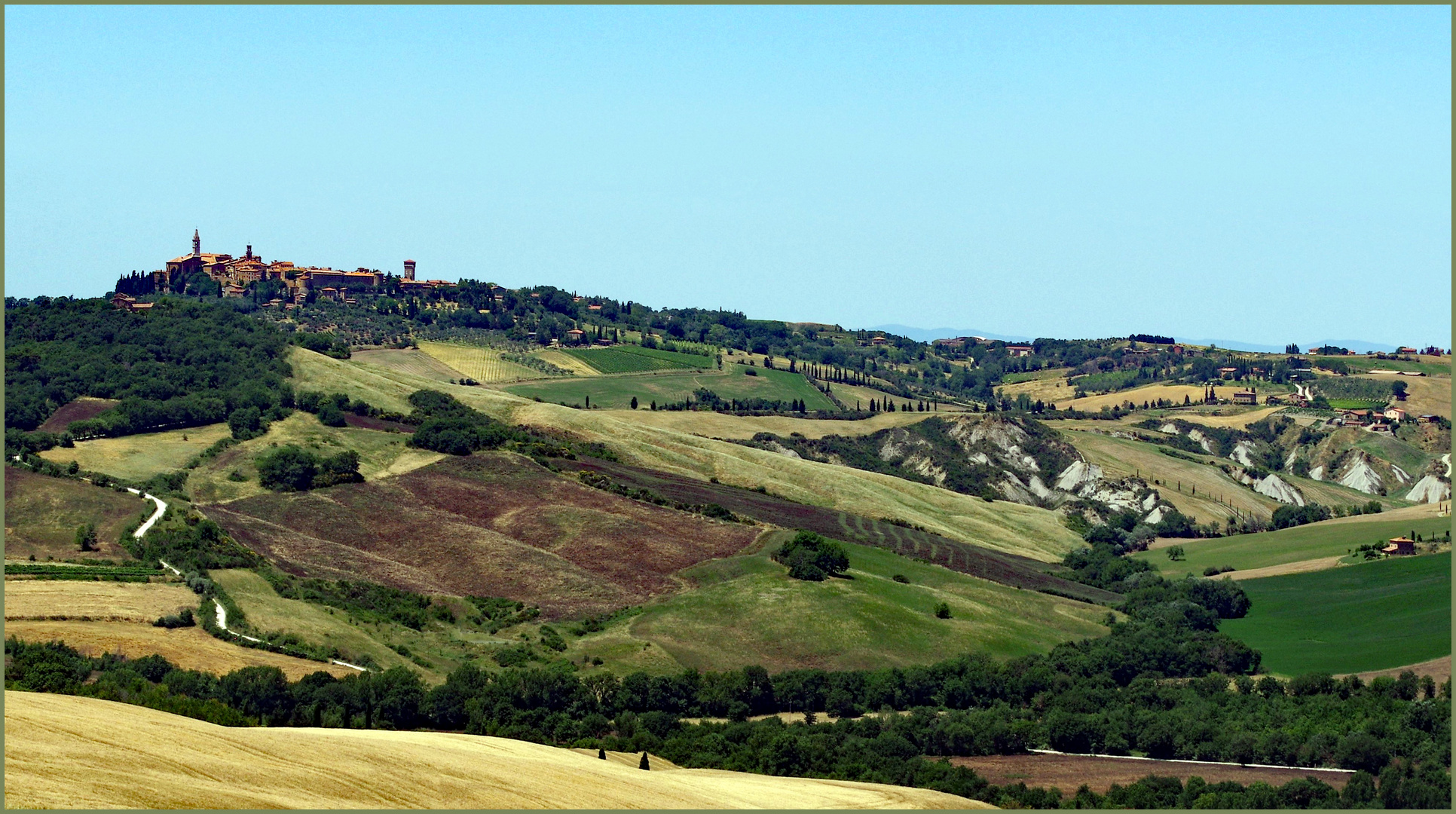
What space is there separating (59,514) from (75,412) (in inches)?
1752

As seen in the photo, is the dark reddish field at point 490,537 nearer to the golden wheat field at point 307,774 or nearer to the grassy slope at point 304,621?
the grassy slope at point 304,621

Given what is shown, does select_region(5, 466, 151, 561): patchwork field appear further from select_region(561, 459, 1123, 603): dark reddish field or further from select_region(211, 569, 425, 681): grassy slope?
select_region(561, 459, 1123, 603): dark reddish field

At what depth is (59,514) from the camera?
5246 inches

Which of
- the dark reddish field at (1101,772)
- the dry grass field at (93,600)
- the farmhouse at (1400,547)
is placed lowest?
the dark reddish field at (1101,772)

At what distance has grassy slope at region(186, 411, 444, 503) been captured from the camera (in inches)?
6033

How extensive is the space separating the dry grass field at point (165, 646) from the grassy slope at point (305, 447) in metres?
43.8

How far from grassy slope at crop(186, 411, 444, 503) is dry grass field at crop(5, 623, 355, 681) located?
43812 mm

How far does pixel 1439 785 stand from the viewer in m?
88.6

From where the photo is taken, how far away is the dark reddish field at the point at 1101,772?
298ft

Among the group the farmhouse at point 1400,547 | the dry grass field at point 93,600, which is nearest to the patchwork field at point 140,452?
the dry grass field at point 93,600

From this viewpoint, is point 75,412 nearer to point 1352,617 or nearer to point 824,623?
point 824,623

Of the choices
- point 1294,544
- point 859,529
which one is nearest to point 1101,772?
point 859,529

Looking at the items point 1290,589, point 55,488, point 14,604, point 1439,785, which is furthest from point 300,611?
point 1290,589

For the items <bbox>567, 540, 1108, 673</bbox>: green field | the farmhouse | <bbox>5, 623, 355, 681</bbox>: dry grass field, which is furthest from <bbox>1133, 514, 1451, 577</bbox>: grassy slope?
→ <bbox>5, 623, 355, 681</bbox>: dry grass field
